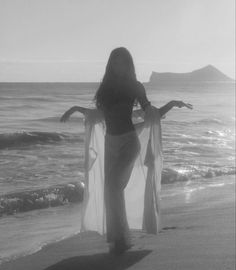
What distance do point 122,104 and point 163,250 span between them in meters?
1.27

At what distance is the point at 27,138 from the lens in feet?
68.8

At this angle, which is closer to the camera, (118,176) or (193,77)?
(118,176)

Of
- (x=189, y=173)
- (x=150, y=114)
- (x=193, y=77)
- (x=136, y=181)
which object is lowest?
(x=189, y=173)

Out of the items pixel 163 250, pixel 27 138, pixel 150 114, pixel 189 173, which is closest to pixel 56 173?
pixel 189 173

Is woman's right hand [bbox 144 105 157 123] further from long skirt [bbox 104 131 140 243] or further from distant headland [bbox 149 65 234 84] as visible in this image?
distant headland [bbox 149 65 234 84]

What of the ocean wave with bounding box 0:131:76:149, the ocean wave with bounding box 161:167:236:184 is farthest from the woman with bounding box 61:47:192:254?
the ocean wave with bounding box 0:131:76:149

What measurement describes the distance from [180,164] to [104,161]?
9.22 meters

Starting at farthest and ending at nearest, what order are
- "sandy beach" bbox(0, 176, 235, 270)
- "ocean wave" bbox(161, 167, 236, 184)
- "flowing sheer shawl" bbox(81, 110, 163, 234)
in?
"ocean wave" bbox(161, 167, 236, 184) → "flowing sheer shawl" bbox(81, 110, 163, 234) → "sandy beach" bbox(0, 176, 235, 270)

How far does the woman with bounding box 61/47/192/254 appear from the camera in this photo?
5.62m

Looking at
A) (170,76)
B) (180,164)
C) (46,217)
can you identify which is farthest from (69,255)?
(170,76)

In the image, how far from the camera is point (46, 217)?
347 inches

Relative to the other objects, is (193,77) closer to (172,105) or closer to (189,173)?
(189,173)

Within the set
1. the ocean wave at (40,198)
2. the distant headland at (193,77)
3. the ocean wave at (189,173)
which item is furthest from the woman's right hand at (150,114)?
the distant headland at (193,77)

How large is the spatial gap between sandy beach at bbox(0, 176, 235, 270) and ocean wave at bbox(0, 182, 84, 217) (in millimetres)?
2642
